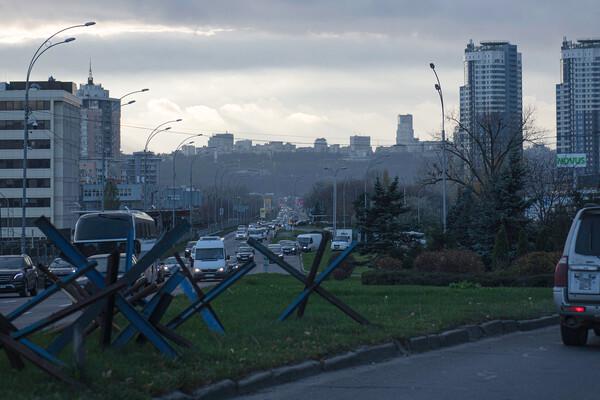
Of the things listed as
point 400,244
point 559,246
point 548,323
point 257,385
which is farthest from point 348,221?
point 257,385

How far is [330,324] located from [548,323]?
5887 millimetres

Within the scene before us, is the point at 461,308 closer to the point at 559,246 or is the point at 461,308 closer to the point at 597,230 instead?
the point at 597,230

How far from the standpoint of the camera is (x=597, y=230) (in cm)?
1491

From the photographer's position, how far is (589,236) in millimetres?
14852

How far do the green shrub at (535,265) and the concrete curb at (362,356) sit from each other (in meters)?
14.2

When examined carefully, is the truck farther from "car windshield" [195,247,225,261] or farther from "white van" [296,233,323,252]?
"car windshield" [195,247,225,261]

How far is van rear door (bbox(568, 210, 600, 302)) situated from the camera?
14391 mm

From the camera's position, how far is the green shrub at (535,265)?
109 ft

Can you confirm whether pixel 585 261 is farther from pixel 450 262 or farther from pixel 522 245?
pixel 522 245

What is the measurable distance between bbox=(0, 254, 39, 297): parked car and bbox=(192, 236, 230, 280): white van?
521 inches

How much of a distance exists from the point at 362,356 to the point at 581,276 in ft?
12.6

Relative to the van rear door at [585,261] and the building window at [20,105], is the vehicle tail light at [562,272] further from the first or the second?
the building window at [20,105]

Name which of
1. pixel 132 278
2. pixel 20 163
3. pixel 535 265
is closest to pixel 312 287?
pixel 132 278

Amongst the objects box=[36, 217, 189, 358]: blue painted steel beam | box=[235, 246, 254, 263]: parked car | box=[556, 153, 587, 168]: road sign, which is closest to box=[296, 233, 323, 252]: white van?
box=[235, 246, 254, 263]: parked car
